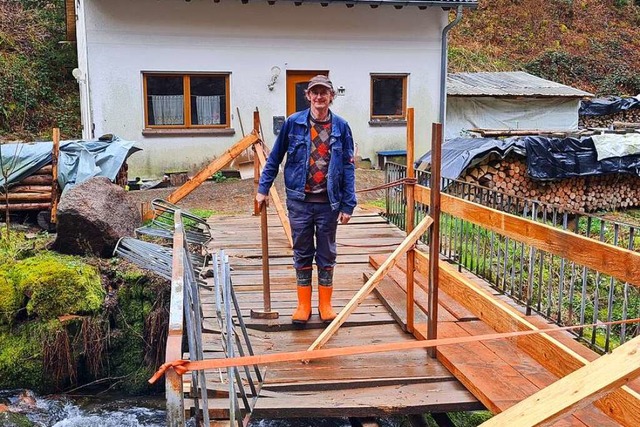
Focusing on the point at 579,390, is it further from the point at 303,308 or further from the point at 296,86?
the point at 296,86

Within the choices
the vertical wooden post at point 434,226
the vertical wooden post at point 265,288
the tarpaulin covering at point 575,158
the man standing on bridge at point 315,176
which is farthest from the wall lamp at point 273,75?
the vertical wooden post at point 434,226

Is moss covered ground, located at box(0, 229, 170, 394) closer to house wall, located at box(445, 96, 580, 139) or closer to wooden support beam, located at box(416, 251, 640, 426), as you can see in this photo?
wooden support beam, located at box(416, 251, 640, 426)

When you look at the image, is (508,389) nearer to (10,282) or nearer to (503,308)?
(503,308)

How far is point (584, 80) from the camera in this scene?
1008 inches

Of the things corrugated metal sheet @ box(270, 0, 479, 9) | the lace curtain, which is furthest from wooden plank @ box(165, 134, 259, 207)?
corrugated metal sheet @ box(270, 0, 479, 9)

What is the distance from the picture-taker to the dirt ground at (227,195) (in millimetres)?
11024

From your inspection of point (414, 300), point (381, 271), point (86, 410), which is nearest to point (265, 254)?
point (381, 271)

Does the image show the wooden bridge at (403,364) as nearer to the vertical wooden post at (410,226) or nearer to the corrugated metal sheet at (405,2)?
the vertical wooden post at (410,226)

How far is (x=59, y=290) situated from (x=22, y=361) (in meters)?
0.76

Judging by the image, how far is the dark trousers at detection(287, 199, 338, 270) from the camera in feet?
14.7

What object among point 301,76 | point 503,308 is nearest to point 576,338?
point 503,308

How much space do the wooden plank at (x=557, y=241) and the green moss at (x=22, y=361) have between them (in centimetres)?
407

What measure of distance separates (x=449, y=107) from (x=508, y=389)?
536 inches

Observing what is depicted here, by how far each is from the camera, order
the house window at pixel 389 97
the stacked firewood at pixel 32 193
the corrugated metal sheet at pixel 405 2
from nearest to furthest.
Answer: the stacked firewood at pixel 32 193
the corrugated metal sheet at pixel 405 2
the house window at pixel 389 97
